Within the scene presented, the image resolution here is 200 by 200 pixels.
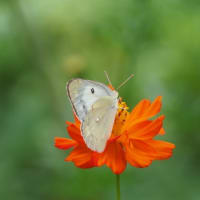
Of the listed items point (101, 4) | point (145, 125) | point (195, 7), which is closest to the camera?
point (145, 125)

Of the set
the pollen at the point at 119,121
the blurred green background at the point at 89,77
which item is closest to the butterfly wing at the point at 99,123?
the pollen at the point at 119,121

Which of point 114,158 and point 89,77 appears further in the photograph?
point 89,77

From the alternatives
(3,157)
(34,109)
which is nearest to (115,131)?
(3,157)

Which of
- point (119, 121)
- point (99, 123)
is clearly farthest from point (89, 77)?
point (99, 123)

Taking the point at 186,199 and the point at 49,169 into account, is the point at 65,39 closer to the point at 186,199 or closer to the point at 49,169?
the point at 49,169

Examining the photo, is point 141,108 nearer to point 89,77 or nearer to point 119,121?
point 119,121
